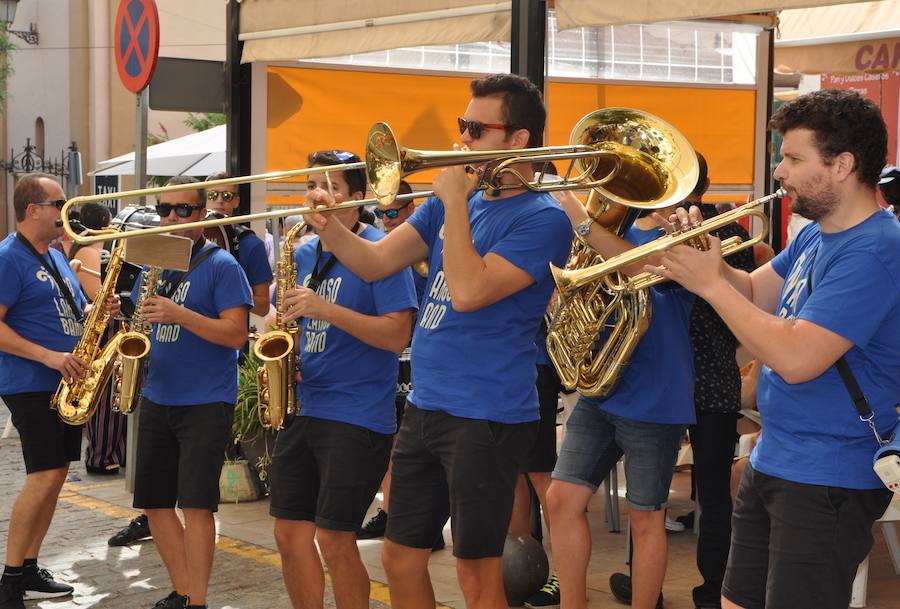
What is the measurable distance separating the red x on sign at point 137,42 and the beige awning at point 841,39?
4592mm

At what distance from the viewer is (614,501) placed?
696 centimetres

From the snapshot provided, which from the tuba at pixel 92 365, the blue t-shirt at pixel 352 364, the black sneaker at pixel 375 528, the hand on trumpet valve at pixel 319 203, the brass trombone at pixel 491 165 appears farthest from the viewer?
the black sneaker at pixel 375 528

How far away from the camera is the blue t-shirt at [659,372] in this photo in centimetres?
474

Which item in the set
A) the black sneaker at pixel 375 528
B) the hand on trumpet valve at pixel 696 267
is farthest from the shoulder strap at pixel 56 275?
the hand on trumpet valve at pixel 696 267

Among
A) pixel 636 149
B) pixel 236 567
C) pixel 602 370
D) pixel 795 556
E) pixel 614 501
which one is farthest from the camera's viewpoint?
pixel 614 501

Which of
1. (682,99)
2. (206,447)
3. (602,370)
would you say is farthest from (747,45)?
(206,447)

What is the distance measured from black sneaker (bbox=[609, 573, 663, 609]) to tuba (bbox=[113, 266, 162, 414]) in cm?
237

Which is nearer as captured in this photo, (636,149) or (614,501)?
(636,149)

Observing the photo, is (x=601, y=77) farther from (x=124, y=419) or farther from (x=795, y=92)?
(x=124, y=419)

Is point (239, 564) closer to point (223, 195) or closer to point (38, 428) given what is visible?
point (38, 428)

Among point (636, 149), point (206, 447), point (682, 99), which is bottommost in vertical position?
point (206, 447)

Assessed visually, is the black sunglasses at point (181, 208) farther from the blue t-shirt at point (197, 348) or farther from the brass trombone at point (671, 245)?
the brass trombone at point (671, 245)

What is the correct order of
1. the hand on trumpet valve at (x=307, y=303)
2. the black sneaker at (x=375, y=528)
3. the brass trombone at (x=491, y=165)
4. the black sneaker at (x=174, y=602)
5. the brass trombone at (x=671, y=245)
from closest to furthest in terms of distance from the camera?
the brass trombone at (x=671, y=245) → the brass trombone at (x=491, y=165) → the hand on trumpet valve at (x=307, y=303) → the black sneaker at (x=174, y=602) → the black sneaker at (x=375, y=528)

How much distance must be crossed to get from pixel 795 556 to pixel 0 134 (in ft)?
128
